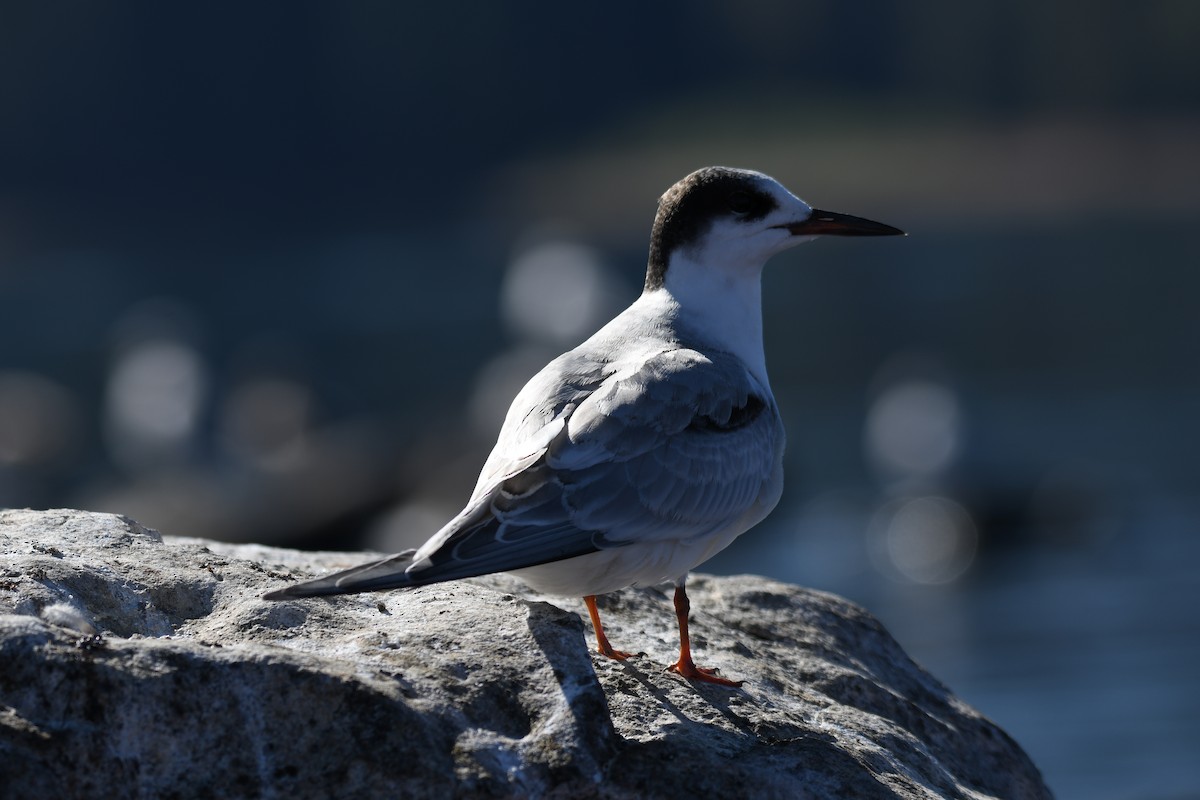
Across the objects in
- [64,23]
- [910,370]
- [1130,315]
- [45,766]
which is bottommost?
[45,766]

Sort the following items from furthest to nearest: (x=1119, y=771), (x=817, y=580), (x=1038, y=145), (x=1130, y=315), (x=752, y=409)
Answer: (x=1038, y=145)
(x=1130, y=315)
(x=817, y=580)
(x=1119, y=771)
(x=752, y=409)

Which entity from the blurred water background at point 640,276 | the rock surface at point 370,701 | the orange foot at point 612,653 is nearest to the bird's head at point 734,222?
the rock surface at point 370,701

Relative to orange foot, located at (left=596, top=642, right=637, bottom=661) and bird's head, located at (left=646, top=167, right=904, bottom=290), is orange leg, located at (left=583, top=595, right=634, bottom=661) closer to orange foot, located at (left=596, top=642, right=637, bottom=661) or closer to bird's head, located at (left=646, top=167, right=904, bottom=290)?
orange foot, located at (left=596, top=642, right=637, bottom=661)

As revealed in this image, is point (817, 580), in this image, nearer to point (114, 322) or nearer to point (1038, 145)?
point (114, 322)

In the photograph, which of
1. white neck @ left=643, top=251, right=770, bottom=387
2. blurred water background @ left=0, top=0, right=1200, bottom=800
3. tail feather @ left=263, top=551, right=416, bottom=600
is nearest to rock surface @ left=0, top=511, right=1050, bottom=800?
tail feather @ left=263, top=551, right=416, bottom=600

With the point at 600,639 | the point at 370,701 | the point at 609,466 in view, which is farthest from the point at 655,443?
the point at 370,701

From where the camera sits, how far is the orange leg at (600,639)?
5.56 metres

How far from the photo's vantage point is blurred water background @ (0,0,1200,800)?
1859 cm

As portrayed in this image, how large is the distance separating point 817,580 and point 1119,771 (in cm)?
679

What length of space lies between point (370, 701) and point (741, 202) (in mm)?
2943

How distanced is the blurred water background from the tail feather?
8584mm

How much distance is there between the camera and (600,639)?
Answer: 563 centimetres

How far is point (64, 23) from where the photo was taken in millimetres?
84812

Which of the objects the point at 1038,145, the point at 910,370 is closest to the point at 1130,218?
the point at 1038,145
